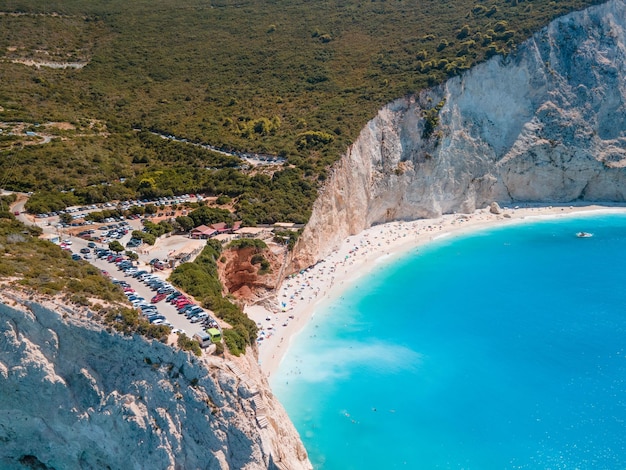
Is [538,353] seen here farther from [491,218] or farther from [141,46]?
[141,46]

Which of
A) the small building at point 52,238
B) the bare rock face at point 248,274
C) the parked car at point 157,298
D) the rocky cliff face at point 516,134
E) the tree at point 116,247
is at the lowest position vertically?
the bare rock face at point 248,274

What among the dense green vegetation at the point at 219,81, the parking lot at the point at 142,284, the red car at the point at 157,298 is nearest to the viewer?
the parking lot at the point at 142,284

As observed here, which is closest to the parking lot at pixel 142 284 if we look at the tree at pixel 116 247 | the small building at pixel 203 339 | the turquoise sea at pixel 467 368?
the small building at pixel 203 339

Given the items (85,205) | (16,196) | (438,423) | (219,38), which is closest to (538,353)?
(438,423)

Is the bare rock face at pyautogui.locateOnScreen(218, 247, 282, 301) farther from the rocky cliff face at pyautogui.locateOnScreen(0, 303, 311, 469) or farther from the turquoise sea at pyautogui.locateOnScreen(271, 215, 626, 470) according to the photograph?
the rocky cliff face at pyautogui.locateOnScreen(0, 303, 311, 469)

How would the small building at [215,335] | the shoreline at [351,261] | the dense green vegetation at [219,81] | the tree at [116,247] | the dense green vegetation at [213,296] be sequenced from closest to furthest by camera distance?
the small building at [215,335], the dense green vegetation at [213,296], the tree at [116,247], the shoreline at [351,261], the dense green vegetation at [219,81]

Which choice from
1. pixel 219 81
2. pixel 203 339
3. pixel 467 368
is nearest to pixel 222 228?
pixel 203 339

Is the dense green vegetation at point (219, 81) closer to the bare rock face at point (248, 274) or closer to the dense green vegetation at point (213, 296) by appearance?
the bare rock face at point (248, 274)
